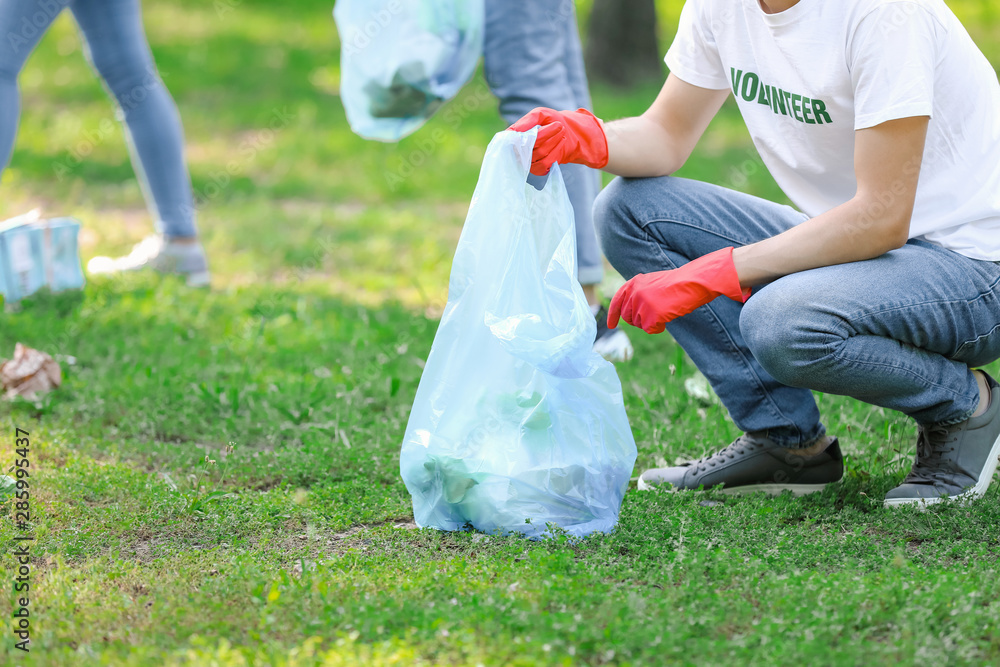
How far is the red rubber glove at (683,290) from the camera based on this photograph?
6.32 feet

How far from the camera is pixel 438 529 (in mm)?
1917

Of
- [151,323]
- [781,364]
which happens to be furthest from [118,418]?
[781,364]

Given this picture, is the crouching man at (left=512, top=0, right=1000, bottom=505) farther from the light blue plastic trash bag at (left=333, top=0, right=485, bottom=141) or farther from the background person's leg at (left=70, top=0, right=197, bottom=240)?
the background person's leg at (left=70, top=0, right=197, bottom=240)

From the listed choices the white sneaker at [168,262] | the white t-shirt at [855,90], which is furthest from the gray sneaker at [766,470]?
the white sneaker at [168,262]

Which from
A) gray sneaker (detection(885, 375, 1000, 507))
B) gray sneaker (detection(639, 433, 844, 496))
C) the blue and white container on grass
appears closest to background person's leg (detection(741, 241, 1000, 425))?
gray sneaker (detection(885, 375, 1000, 507))

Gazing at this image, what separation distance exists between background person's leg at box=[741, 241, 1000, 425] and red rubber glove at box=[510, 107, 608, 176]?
46cm

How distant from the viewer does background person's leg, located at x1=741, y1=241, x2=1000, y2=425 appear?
1836 millimetres

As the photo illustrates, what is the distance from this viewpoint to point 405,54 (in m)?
2.95

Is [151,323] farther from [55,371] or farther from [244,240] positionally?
[244,240]

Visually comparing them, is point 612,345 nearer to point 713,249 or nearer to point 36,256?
point 713,249

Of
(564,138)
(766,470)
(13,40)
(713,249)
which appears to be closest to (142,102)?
(13,40)

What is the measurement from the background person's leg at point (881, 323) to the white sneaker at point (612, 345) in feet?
3.27

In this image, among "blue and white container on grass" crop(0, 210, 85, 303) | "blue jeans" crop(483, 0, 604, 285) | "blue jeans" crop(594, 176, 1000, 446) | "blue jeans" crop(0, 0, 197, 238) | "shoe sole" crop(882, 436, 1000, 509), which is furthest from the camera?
"blue and white container on grass" crop(0, 210, 85, 303)

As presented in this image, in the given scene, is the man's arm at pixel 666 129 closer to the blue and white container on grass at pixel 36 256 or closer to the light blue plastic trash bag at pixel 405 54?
the light blue plastic trash bag at pixel 405 54
